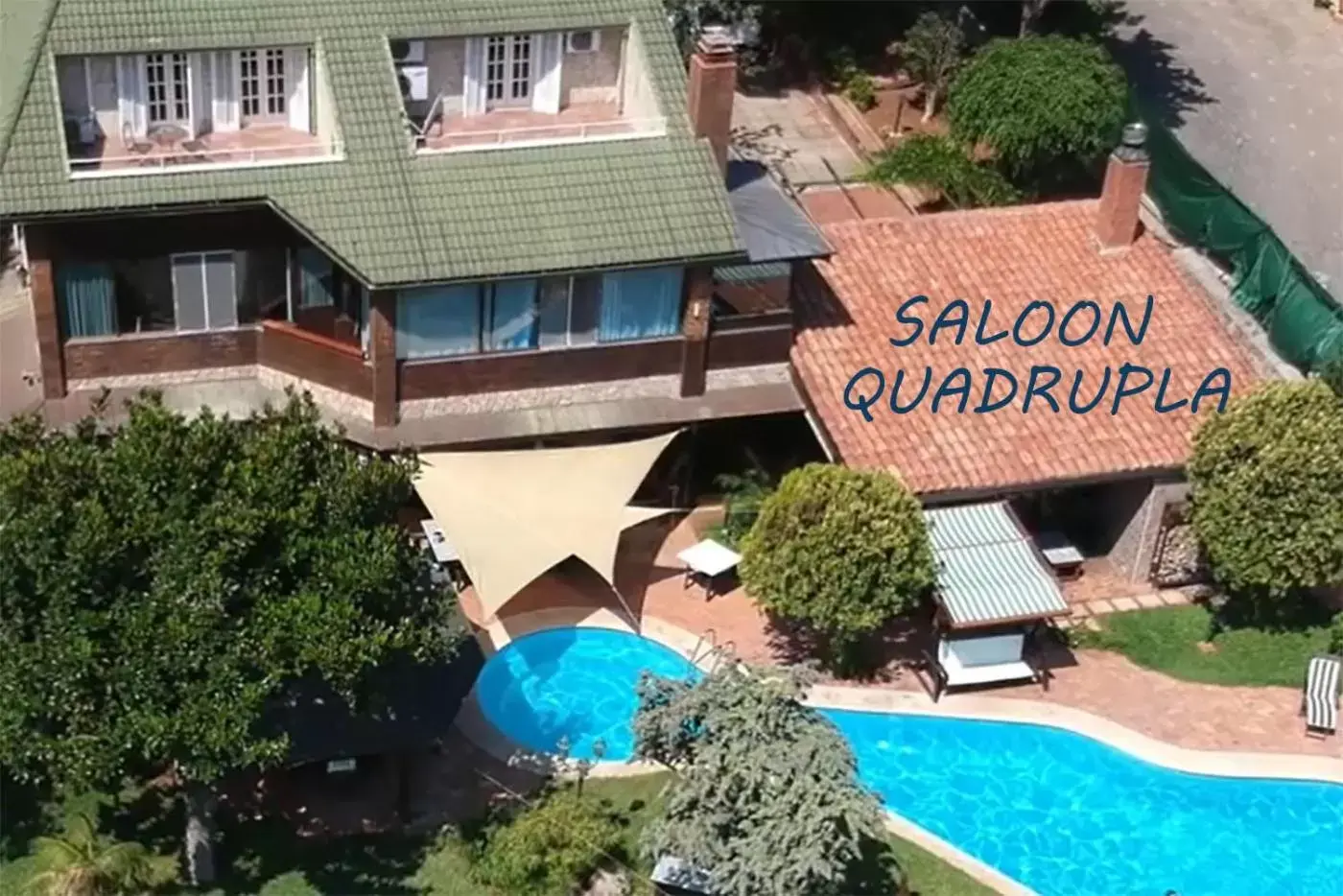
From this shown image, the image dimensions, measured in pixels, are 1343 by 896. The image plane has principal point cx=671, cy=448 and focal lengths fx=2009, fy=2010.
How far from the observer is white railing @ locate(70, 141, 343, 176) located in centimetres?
3709

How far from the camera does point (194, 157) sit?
37812 millimetres

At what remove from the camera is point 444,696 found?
3384cm

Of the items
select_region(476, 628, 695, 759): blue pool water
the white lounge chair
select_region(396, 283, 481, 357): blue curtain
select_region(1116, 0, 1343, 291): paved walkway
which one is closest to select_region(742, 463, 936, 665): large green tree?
the white lounge chair

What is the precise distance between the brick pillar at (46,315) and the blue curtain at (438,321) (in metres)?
6.37

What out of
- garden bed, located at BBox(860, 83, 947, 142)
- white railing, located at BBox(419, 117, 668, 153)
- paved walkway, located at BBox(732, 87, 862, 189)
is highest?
white railing, located at BBox(419, 117, 668, 153)

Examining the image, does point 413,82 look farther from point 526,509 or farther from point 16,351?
point 16,351

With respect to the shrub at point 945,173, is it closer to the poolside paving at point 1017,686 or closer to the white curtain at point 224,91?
the poolside paving at point 1017,686

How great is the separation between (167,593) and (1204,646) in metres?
21.2

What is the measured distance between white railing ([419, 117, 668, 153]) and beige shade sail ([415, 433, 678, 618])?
19.7 feet

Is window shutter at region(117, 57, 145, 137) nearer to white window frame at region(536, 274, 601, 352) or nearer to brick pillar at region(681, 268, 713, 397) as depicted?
white window frame at region(536, 274, 601, 352)

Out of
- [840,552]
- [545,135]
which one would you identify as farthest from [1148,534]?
[545,135]

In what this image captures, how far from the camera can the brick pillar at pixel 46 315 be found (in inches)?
1449

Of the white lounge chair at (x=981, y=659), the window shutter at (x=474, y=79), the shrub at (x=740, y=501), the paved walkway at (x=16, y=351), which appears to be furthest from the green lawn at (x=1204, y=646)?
the paved walkway at (x=16, y=351)

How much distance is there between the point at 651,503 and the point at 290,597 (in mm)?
13620
